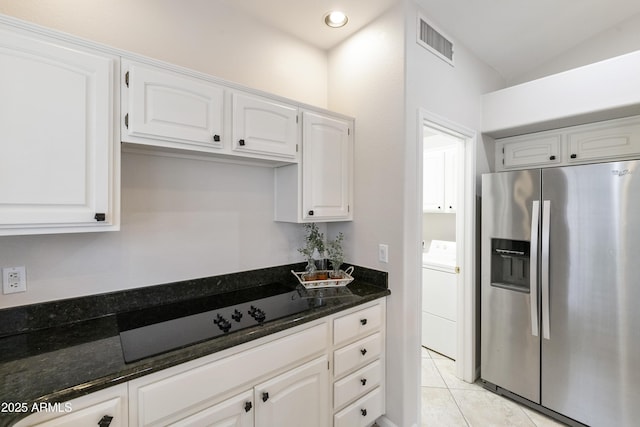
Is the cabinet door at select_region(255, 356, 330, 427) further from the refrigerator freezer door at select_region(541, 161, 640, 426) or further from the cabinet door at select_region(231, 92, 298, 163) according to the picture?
the refrigerator freezer door at select_region(541, 161, 640, 426)

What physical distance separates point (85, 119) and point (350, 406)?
6.72 ft

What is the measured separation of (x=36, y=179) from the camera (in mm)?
1080

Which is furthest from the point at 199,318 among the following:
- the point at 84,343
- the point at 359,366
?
the point at 359,366

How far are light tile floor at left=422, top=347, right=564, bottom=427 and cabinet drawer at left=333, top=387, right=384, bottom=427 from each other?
42cm

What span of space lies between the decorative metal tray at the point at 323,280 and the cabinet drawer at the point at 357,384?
1.82 feet

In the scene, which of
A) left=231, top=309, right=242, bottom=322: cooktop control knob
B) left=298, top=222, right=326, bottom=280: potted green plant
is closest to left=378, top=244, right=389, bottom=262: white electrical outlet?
left=298, top=222, right=326, bottom=280: potted green plant

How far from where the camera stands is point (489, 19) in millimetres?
2105

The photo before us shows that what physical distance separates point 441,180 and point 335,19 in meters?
2.01

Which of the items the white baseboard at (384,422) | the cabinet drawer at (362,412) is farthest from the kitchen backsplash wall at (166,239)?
the white baseboard at (384,422)

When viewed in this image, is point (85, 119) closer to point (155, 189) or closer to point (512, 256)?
point (155, 189)

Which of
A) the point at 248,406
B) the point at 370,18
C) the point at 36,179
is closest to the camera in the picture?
the point at 36,179

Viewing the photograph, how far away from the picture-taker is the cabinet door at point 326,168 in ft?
6.25

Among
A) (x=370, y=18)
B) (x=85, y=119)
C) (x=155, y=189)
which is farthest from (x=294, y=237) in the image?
(x=370, y=18)

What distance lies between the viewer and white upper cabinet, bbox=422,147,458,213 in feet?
10.2
